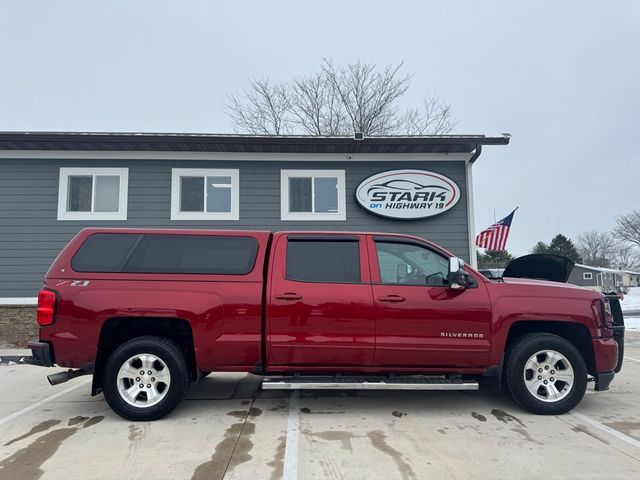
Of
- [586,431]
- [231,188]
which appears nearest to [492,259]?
[231,188]

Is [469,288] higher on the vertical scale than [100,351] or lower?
higher

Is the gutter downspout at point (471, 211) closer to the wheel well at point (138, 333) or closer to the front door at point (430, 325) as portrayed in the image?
the front door at point (430, 325)

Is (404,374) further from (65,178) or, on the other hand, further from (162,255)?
(65,178)

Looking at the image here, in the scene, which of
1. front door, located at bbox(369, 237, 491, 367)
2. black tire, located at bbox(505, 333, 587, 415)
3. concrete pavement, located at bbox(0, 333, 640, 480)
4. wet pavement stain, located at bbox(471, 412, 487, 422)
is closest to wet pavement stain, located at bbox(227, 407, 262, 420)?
concrete pavement, located at bbox(0, 333, 640, 480)

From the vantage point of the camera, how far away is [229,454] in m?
3.51

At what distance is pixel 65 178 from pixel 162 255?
22.3 ft

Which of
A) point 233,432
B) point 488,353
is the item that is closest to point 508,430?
point 488,353

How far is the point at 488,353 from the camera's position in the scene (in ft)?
14.5

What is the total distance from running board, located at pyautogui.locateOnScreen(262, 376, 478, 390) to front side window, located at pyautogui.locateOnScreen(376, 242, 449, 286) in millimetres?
1022

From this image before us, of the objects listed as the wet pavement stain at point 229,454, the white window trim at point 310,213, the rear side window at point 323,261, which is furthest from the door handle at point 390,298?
the white window trim at point 310,213

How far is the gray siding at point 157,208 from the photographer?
9469 mm

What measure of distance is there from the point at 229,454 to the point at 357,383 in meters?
1.41

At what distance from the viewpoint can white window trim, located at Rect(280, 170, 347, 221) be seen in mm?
9805

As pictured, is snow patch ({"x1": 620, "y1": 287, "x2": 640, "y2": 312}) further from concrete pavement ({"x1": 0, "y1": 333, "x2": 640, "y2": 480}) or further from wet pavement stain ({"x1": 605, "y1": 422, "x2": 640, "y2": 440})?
Result: concrete pavement ({"x1": 0, "y1": 333, "x2": 640, "y2": 480})
